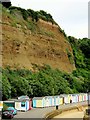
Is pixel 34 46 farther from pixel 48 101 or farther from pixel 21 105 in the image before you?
pixel 21 105

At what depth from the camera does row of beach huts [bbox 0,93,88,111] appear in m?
47.3

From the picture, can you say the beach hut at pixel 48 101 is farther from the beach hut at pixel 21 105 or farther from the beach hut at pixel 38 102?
the beach hut at pixel 21 105

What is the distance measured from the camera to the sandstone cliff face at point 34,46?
2571 inches

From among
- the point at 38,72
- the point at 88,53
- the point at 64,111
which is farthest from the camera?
the point at 88,53

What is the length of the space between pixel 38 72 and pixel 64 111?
19602 mm

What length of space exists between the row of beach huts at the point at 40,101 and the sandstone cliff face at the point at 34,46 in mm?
8516

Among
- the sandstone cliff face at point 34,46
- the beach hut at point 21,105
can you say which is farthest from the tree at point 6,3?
the beach hut at point 21,105

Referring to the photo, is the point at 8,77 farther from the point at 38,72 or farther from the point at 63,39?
the point at 63,39

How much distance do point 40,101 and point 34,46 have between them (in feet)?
69.6

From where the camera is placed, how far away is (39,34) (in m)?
77.0

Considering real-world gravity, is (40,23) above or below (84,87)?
above

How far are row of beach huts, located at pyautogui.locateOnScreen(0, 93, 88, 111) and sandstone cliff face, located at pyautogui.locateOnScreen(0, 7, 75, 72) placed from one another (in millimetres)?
8516

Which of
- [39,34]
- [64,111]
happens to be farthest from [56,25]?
[64,111]

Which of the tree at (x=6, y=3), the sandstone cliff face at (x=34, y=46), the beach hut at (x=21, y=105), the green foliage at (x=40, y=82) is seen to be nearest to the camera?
the beach hut at (x=21, y=105)
